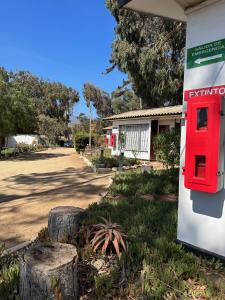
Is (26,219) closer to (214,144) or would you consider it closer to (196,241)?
(196,241)

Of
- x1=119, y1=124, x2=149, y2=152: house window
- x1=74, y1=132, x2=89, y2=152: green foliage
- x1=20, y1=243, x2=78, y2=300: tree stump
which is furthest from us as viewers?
x1=74, y1=132, x2=89, y2=152: green foliage

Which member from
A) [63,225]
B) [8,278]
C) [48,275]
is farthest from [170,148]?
[48,275]

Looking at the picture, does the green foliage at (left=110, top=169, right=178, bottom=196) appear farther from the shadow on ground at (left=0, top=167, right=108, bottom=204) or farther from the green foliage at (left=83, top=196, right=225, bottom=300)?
the green foliage at (left=83, top=196, right=225, bottom=300)

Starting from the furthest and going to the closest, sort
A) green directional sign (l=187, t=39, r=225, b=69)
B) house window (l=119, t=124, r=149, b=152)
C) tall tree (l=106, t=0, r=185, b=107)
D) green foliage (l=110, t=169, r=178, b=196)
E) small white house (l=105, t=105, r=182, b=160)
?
tall tree (l=106, t=0, r=185, b=107)
house window (l=119, t=124, r=149, b=152)
small white house (l=105, t=105, r=182, b=160)
green foliage (l=110, t=169, r=178, b=196)
green directional sign (l=187, t=39, r=225, b=69)

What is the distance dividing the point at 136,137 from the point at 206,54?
1604cm

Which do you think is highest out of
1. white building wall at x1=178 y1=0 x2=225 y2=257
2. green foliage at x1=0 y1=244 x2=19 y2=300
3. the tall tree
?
the tall tree

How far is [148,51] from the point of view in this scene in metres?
21.3

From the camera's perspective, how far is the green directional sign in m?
3.35

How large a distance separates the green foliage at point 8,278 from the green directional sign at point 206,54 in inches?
119

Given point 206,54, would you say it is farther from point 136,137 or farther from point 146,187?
point 136,137

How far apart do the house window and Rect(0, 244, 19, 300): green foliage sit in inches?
599

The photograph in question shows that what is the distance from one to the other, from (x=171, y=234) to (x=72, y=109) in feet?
189

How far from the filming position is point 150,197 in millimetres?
7012

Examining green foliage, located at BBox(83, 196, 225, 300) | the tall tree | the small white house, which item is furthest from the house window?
green foliage, located at BBox(83, 196, 225, 300)
